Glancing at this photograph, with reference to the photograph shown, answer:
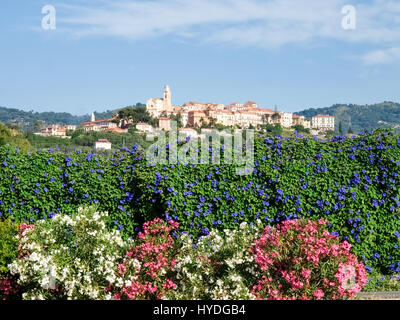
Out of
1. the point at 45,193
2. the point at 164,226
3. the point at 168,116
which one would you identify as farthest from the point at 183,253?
the point at 168,116

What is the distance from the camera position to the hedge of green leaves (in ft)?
19.3

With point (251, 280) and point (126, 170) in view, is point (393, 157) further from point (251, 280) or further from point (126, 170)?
point (126, 170)

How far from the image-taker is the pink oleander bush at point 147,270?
15.4ft

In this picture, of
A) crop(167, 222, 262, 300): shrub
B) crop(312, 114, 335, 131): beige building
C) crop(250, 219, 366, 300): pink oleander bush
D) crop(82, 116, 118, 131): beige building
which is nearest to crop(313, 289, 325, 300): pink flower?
crop(250, 219, 366, 300): pink oleander bush

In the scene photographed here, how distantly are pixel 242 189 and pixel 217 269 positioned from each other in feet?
4.52

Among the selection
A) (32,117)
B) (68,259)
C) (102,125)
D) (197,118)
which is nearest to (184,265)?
(68,259)

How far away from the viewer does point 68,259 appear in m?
4.75

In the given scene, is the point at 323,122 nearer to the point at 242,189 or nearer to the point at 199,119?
the point at 199,119

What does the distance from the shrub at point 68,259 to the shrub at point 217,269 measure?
73 cm

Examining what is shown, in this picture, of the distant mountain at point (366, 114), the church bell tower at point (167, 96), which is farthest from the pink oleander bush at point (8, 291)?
the distant mountain at point (366, 114)

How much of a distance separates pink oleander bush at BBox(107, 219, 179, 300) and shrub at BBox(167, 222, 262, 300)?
0.13 m

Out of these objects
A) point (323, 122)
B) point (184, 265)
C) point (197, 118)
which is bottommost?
point (184, 265)
